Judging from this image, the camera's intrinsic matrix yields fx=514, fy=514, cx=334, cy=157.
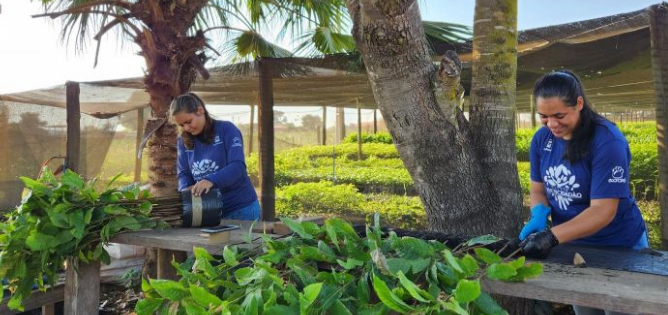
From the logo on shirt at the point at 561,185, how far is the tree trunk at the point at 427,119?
44 centimetres

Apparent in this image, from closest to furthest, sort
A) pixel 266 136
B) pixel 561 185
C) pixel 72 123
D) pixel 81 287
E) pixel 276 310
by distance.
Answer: pixel 276 310 → pixel 561 185 → pixel 81 287 → pixel 266 136 → pixel 72 123

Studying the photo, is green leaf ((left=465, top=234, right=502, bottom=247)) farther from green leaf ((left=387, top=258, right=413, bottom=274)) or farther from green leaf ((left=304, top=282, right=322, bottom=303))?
green leaf ((left=304, top=282, right=322, bottom=303))

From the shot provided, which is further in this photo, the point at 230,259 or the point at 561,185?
the point at 561,185

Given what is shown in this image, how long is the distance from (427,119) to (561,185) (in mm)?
681

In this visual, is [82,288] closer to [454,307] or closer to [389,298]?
[389,298]

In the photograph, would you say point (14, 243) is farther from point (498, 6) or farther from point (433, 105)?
point (498, 6)

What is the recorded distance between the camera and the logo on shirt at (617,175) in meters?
1.91

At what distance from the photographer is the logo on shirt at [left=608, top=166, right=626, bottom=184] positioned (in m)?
1.91

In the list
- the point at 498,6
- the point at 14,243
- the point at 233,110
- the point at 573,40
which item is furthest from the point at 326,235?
the point at 233,110

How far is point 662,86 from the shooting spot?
3.33 m

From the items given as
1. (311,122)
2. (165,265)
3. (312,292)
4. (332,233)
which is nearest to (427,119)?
(332,233)

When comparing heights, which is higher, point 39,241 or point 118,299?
point 39,241

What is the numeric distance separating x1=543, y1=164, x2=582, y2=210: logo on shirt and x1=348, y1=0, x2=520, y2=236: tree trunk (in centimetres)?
44

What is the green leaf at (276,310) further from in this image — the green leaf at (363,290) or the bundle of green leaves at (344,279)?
the green leaf at (363,290)
